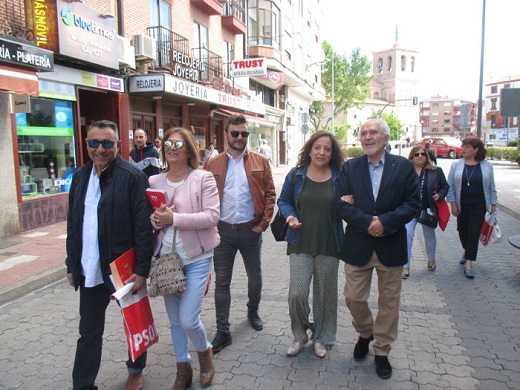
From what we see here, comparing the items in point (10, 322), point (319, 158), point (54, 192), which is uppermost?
point (319, 158)

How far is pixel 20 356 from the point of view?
3.75 meters

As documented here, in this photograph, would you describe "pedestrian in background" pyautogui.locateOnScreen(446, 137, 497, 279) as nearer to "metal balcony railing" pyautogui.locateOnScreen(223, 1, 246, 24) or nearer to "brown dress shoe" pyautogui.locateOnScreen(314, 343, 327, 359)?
"brown dress shoe" pyautogui.locateOnScreen(314, 343, 327, 359)

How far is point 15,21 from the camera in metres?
8.35

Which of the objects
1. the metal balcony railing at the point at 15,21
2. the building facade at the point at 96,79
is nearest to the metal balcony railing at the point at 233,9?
the building facade at the point at 96,79

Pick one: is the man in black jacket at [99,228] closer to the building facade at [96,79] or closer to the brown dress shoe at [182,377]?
the brown dress shoe at [182,377]

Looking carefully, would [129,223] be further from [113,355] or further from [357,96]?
[357,96]

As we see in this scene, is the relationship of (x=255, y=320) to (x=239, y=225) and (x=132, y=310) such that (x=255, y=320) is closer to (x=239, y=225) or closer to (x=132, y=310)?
(x=239, y=225)

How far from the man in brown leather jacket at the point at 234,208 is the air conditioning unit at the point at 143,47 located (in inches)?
396

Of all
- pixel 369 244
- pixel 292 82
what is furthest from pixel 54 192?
pixel 292 82

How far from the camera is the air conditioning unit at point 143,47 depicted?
496 inches

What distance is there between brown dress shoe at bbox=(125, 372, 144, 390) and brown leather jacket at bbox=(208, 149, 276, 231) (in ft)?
5.07

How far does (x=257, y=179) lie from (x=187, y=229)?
44.3 inches

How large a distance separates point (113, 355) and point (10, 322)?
1.64m

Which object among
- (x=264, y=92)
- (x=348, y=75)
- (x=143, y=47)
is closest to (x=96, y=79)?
(x=143, y=47)
